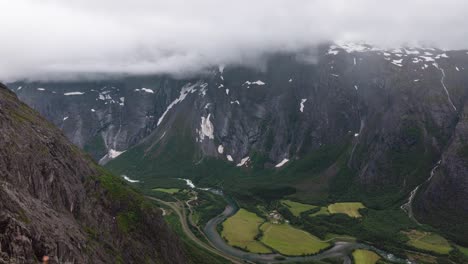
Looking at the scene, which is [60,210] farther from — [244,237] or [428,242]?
[428,242]

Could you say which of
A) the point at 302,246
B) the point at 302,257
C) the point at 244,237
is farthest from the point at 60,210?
the point at 302,246

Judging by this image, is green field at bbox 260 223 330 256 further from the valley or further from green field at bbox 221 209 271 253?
green field at bbox 221 209 271 253

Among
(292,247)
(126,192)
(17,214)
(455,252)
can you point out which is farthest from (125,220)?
(455,252)

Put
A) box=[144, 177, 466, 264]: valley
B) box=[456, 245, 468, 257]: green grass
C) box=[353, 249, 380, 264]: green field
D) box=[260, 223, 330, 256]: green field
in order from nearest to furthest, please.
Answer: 1. box=[353, 249, 380, 264]: green field
2. box=[144, 177, 466, 264]: valley
3. box=[456, 245, 468, 257]: green grass
4. box=[260, 223, 330, 256]: green field

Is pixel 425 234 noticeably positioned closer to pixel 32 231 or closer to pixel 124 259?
pixel 124 259

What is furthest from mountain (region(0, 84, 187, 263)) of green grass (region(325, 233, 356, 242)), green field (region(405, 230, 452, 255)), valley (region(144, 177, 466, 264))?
green field (region(405, 230, 452, 255))
